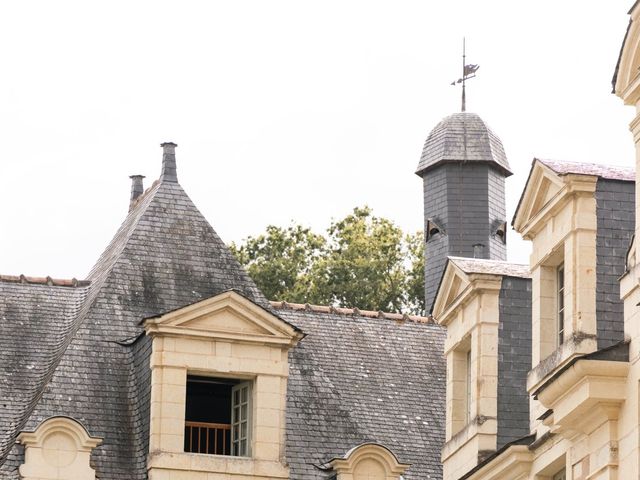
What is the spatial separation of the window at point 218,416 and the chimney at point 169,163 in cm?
459

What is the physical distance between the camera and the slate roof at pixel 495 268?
1196 inches

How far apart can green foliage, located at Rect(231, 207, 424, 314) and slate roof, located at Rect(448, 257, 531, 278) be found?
77.0 ft

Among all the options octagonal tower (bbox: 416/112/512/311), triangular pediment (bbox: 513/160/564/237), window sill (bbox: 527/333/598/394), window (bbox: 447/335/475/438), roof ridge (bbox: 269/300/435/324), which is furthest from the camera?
octagonal tower (bbox: 416/112/512/311)

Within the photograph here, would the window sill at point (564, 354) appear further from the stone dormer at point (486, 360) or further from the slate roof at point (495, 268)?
the slate roof at point (495, 268)

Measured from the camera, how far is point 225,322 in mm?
34844

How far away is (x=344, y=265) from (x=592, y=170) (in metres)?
29.3

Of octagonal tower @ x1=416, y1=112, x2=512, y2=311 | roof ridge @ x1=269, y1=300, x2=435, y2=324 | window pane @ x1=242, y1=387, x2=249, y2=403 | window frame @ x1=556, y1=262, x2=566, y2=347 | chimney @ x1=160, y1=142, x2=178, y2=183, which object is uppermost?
octagonal tower @ x1=416, y1=112, x2=512, y2=311

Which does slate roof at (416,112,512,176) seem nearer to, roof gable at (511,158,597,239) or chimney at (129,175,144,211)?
chimney at (129,175,144,211)

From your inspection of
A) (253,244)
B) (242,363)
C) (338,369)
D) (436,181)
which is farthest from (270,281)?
(242,363)

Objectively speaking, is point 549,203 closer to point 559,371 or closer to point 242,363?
point 559,371

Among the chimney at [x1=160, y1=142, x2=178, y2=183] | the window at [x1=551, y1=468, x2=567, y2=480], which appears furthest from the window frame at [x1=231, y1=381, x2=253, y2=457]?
the window at [x1=551, y1=468, x2=567, y2=480]

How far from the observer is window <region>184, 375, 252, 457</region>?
34.9 metres

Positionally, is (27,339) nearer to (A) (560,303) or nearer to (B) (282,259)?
(A) (560,303)

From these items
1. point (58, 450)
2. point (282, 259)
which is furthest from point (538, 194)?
point (282, 259)
